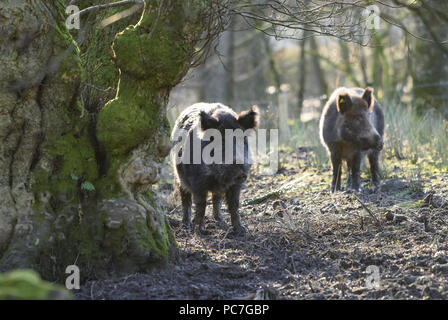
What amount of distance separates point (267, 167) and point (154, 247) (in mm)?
7027

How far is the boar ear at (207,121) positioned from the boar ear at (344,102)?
12.3ft

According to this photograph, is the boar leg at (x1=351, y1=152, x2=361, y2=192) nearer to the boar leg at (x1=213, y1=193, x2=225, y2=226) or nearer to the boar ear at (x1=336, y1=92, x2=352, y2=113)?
the boar ear at (x1=336, y1=92, x2=352, y2=113)

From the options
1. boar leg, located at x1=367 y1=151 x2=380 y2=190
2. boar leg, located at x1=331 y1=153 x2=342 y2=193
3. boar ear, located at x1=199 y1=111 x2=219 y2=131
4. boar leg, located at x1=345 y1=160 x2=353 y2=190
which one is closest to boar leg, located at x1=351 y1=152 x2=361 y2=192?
boar leg, located at x1=345 y1=160 x2=353 y2=190

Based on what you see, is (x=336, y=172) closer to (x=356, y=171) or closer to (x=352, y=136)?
(x=356, y=171)

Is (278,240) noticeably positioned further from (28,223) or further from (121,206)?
(28,223)

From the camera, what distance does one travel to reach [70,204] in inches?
194

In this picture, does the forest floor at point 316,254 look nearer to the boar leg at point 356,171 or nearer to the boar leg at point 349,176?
the boar leg at point 356,171

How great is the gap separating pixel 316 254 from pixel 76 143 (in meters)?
2.55

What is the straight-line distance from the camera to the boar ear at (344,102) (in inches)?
382

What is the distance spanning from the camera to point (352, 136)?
9.65m

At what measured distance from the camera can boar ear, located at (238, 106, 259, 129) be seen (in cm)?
679

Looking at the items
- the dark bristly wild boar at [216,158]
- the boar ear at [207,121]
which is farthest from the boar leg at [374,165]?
the boar ear at [207,121]

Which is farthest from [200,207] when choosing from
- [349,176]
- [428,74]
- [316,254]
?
[428,74]

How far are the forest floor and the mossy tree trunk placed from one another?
16.2 inches
